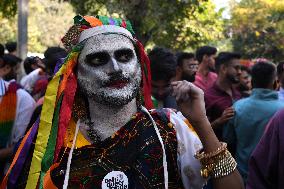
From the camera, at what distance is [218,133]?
473 centimetres

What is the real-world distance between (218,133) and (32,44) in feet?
113

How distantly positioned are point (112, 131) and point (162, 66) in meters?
1.90

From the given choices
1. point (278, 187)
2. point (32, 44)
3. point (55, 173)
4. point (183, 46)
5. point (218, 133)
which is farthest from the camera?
point (32, 44)

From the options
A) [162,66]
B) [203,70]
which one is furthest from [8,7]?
[162,66]

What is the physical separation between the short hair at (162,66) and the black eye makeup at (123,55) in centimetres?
177

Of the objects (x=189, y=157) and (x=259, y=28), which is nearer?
(x=189, y=157)

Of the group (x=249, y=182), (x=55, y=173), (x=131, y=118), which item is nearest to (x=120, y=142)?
(x=131, y=118)

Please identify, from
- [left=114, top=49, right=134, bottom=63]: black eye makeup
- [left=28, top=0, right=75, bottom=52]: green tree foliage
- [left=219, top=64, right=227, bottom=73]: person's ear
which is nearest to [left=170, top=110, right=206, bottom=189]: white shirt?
[left=114, top=49, right=134, bottom=63]: black eye makeup

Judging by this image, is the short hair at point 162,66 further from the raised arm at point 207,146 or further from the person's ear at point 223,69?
the raised arm at point 207,146

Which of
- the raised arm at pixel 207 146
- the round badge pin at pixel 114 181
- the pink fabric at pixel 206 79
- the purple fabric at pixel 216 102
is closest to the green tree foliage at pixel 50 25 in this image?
→ the pink fabric at pixel 206 79

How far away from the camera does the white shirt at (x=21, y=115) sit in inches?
160

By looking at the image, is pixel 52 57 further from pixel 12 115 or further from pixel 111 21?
pixel 111 21

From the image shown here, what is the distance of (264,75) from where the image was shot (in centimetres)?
438

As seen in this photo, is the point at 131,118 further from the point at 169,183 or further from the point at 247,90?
the point at 247,90
